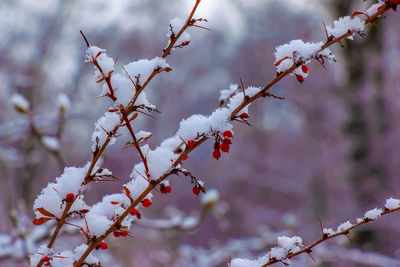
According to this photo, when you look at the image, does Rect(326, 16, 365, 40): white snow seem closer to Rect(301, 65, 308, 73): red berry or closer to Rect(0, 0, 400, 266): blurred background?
Rect(301, 65, 308, 73): red berry

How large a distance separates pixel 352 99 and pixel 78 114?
576cm

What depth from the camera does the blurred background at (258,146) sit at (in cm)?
372

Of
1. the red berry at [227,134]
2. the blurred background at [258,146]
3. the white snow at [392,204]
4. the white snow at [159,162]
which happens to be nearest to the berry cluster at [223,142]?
the red berry at [227,134]

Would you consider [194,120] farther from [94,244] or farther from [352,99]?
[352,99]

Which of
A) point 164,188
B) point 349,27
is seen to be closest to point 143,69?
point 164,188

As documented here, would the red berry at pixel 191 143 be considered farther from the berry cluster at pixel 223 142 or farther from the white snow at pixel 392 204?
the white snow at pixel 392 204

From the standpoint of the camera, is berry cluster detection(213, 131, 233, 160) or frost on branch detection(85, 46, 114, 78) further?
berry cluster detection(213, 131, 233, 160)

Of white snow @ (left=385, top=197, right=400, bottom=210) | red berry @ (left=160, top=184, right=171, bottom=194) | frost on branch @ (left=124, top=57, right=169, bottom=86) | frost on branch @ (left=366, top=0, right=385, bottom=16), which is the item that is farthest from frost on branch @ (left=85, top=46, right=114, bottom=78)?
white snow @ (left=385, top=197, right=400, bottom=210)

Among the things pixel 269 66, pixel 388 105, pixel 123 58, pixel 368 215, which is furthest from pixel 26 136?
pixel 123 58


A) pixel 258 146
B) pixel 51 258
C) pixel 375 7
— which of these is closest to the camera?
pixel 375 7

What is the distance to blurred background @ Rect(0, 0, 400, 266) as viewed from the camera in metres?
3.72

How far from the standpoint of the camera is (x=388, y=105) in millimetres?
7121

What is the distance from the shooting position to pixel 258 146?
1103 centimetres

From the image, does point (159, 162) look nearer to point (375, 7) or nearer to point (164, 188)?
point (164, 188)
